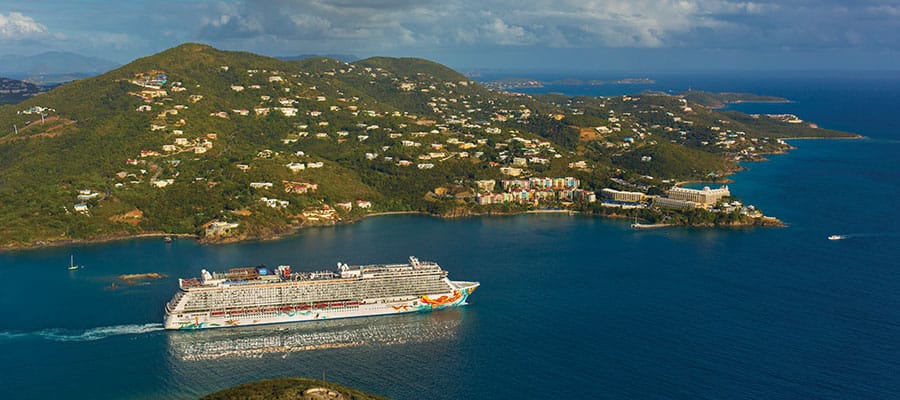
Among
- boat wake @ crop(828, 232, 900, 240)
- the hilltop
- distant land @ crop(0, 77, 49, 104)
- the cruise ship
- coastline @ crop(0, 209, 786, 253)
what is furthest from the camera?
distant land @ crop(0, 77, 49, 104)

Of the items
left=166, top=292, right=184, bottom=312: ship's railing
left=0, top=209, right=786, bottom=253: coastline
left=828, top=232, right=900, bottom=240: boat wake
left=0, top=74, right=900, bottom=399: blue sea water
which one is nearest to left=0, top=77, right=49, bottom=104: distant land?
left=0, top=209, right=786, bottom=253: coastline

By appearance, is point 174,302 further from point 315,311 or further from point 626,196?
point 626,196

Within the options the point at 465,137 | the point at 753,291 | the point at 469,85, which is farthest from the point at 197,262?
the point at 469,85

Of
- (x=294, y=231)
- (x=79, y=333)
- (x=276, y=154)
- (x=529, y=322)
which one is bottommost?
(x=79, y=333)

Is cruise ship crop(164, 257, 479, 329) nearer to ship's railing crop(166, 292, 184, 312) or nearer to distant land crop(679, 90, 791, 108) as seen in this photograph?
ship's railing crop(166, 292, 184, 312)

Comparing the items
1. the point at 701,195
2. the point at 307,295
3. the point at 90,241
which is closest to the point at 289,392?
the point at 307,295

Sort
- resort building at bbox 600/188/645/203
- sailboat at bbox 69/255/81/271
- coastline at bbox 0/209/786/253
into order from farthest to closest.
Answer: resort building at bbox 600/188/645/203
coastline at bbox 0/209/786/253
sailboat at bbox 69/255/81/271

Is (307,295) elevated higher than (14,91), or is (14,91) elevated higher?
(14,91)
